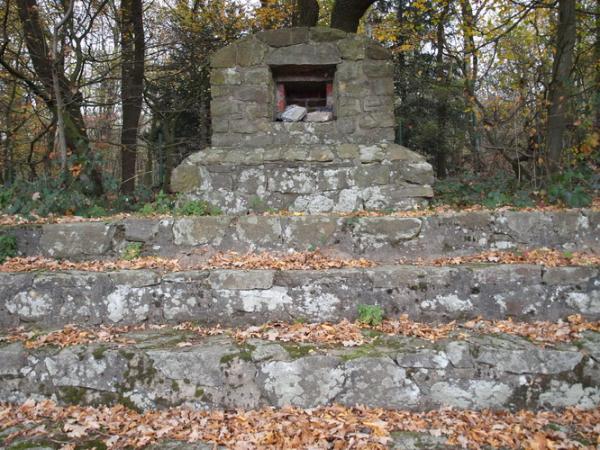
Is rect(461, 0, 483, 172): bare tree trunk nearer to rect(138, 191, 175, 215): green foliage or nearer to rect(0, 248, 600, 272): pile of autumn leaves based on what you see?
rect(0, 248, 600, 272): pile of autumn leaves

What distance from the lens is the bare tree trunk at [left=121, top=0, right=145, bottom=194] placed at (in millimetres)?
8258

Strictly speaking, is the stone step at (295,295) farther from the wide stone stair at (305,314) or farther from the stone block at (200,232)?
the stone block at (200,232)

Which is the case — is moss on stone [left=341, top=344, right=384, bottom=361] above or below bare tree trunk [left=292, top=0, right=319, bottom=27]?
below

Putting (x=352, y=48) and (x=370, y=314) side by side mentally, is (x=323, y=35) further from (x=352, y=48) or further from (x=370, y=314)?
(x=370, y=314)

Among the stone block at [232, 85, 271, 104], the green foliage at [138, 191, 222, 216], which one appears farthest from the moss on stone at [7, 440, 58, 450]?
the stone block at [232, 85, 271, 104]

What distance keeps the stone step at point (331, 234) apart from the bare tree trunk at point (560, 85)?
7.46 ft

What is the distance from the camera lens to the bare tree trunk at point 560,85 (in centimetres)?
578

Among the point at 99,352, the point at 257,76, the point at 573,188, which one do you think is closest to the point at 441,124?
the point at 573,188

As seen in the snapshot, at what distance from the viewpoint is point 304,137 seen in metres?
4.97

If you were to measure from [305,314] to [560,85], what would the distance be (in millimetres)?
4903

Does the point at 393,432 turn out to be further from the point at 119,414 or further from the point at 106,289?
the point at 106,289

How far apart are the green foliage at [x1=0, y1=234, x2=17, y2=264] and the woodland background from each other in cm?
84

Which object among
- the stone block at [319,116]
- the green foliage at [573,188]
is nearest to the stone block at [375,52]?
the stone block at [319,116]

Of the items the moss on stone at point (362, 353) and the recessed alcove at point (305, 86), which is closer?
the moss on stone at point (362, 353)
